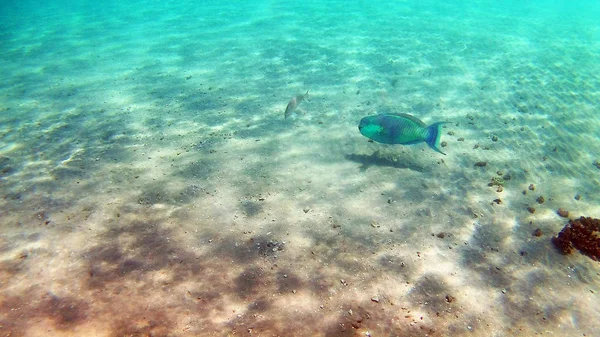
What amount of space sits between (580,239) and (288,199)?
4678 millimetres

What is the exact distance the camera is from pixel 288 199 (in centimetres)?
521

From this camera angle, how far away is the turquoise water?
10.7 feet

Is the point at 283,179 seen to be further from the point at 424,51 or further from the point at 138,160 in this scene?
the point at 424,51

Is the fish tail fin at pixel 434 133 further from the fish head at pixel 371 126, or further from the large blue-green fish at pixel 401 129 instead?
the fish head at pixel 371 126

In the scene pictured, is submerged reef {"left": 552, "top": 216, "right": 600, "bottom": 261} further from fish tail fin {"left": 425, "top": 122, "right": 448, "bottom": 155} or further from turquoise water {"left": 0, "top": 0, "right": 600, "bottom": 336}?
fish tail fin {"left": 425, "top": 122, "right": 448, "bottom": 155}

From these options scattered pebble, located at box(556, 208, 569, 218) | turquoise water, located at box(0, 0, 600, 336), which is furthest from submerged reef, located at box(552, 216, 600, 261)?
scattered pebble, located at box(556, 208, 569, 218)

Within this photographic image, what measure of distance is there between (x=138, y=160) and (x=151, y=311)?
4.14 metres

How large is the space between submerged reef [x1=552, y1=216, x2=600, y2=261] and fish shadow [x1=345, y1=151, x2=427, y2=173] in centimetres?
252

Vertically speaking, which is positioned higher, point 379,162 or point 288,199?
point 288,199

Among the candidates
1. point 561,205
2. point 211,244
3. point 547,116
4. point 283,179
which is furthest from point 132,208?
point 547,116

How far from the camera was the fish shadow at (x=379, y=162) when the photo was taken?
647cm

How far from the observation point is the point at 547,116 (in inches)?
378

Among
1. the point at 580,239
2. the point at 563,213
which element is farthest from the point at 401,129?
the point at 563,213

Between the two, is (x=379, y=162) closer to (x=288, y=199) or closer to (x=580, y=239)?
(x=288, y=199)
